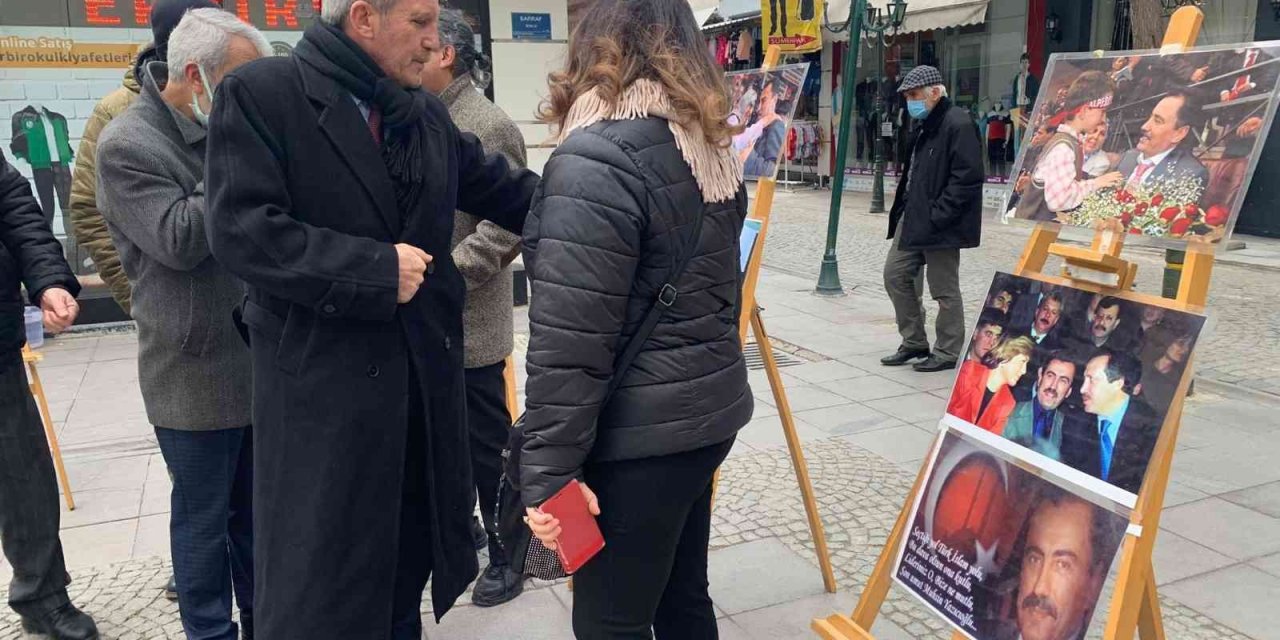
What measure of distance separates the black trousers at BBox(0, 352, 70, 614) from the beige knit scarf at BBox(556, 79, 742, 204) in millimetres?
2158

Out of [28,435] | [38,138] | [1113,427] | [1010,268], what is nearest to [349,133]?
[1113,427]

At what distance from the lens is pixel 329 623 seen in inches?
83.4

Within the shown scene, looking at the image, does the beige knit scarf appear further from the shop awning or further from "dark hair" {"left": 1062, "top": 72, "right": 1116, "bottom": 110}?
the shop awning

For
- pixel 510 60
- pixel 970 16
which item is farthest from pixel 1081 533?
pixel 970 16

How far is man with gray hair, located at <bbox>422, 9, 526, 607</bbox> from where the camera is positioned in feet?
10.6

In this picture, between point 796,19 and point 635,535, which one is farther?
point 796,19

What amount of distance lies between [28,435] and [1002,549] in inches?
116

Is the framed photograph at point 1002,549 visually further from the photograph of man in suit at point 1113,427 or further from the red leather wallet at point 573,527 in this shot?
the red leather wallet at point 573,527

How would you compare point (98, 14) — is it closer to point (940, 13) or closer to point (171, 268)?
point (171, 268)

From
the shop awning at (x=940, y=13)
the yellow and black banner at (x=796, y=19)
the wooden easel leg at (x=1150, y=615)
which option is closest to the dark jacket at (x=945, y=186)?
the yellow and black banner at (x=796, y=19)

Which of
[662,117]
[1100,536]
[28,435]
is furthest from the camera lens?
[28,435]

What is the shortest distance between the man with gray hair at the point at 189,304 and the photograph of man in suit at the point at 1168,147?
2262 millimetres

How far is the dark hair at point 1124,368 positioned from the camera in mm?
2098

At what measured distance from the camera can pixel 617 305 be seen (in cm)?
189
